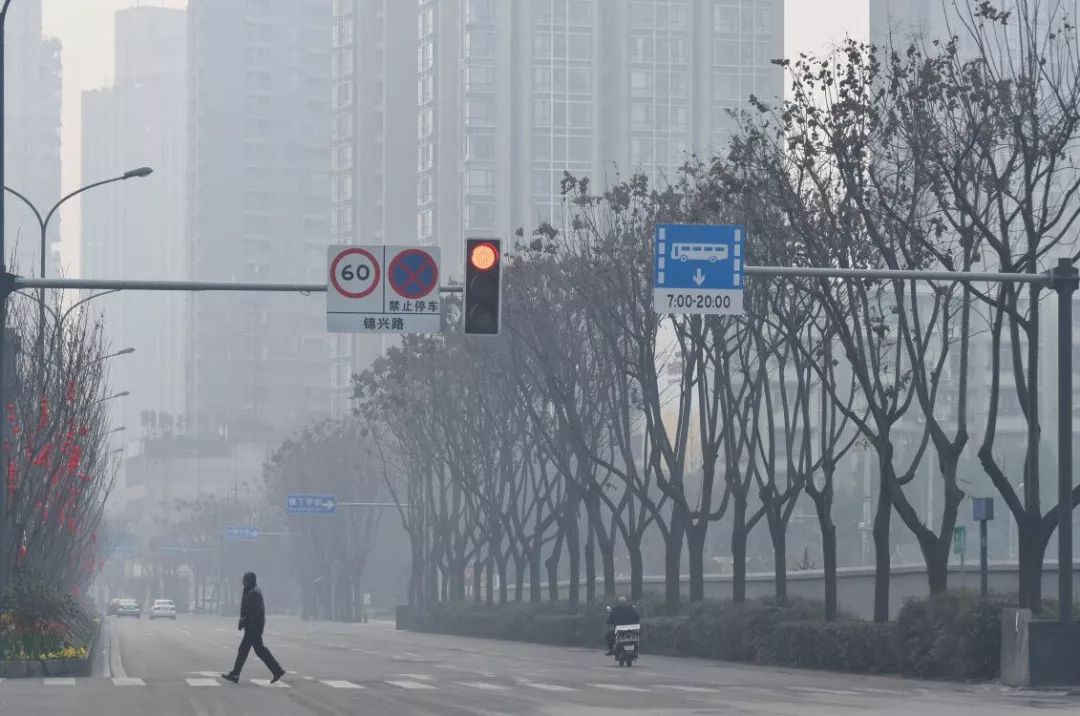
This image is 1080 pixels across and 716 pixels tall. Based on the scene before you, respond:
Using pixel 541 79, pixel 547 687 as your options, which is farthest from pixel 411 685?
pixel 541 79

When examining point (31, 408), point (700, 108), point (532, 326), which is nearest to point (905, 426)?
point (700, 108)

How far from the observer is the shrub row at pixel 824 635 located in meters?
30.3

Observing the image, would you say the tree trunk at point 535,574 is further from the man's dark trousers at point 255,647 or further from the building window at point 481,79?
the building window at point 481,79

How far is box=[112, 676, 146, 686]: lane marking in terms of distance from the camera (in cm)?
2917

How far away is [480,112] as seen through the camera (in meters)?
163

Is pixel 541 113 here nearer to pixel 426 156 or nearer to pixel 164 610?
pixel 426 156

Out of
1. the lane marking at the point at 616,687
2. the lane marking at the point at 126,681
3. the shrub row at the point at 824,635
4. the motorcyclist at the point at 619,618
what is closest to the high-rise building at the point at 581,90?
the shrub row at the point at 824,635

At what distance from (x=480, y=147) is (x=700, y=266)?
137 m

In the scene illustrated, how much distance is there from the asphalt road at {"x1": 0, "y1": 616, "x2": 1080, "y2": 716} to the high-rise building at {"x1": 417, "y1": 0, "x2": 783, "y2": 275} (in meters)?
119

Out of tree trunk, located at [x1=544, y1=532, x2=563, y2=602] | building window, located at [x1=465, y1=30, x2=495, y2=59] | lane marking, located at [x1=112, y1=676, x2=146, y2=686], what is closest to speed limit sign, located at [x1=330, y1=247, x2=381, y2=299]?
lane marking, located at [x1=112, y1=676, x2=146, y2=686]

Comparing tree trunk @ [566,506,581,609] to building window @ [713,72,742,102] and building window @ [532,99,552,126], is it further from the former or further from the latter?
building window @ [713,72,742,102]

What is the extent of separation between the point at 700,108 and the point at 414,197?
41.3m

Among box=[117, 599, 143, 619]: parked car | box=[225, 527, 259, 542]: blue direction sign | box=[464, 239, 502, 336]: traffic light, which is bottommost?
box=[117, 599, 143, 619]: parked car

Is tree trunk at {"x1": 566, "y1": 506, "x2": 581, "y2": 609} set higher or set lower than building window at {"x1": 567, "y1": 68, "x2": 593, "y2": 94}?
lower
